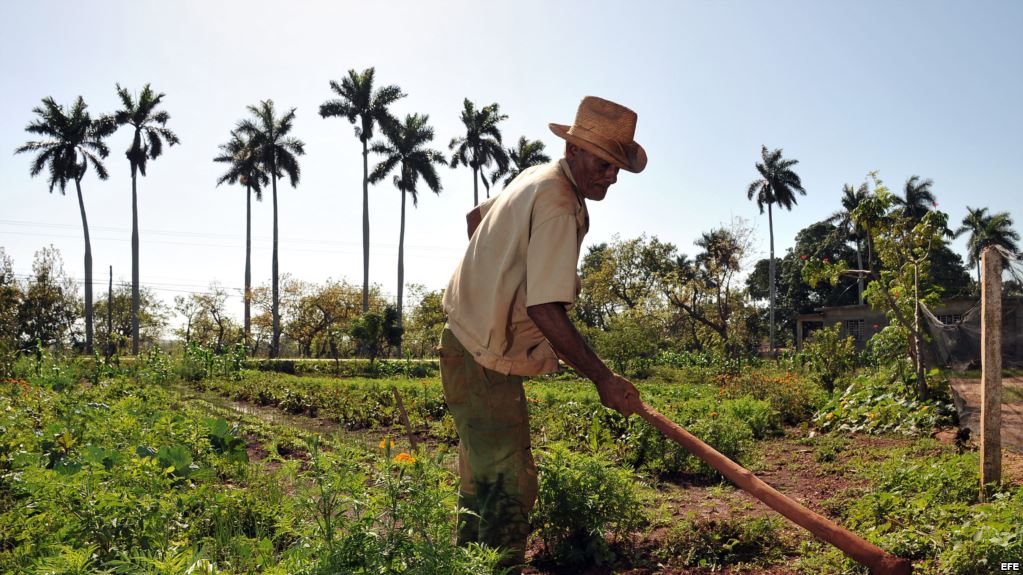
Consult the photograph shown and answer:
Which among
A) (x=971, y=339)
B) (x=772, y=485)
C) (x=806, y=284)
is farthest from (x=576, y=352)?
(x=806, y=284)

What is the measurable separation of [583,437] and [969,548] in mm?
4353

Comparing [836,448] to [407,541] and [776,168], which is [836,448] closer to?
[407,541]

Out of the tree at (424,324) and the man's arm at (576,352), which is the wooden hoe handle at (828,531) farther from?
the tree at (424,324)

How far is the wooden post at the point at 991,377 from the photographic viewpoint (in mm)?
4172

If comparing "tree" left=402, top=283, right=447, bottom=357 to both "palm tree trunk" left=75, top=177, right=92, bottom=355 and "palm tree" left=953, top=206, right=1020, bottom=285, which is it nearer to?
"palm tree trunk" left=75, top=177, right=92, bottom=355

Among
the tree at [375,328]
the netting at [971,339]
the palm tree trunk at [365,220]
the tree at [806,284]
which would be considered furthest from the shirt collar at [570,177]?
the tree at [806,284]

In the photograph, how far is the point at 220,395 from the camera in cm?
1405

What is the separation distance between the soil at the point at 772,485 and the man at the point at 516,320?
1084 millimetres

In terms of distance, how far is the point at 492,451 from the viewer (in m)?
2.61

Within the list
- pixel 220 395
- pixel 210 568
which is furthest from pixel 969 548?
pixel 220 395

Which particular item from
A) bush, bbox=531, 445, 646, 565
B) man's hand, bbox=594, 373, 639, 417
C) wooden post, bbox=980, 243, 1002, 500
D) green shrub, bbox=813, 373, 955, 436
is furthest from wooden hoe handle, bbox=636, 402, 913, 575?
green shrub, bbox=813, 373, 955, 436

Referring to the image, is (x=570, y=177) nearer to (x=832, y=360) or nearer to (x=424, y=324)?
(x=832, y=360)

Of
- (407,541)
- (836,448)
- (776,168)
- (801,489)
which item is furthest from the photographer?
(776,168)

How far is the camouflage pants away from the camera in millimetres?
2523
